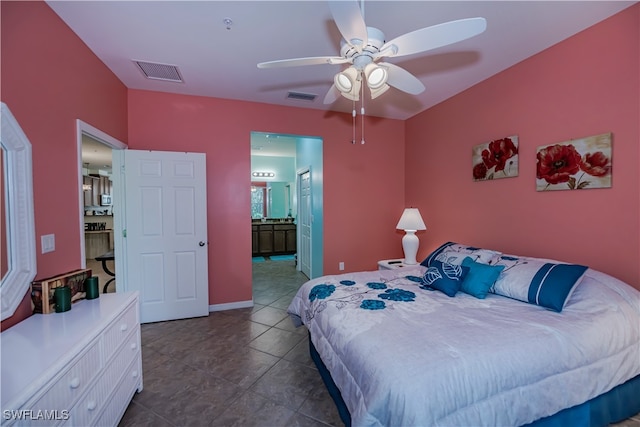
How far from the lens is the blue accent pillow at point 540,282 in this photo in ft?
5.96

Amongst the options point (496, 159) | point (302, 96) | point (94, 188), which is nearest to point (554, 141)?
point (496, 159)

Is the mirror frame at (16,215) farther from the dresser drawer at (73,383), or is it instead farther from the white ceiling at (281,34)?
the white ceiling at (281,34)

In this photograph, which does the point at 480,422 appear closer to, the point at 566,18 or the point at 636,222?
the point at 636,222

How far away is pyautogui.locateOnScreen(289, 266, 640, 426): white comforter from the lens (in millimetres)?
1215

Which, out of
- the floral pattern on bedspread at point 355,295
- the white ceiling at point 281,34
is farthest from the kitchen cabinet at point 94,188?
the floral pattern on bedspread at point 355,295

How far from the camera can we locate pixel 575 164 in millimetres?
2221

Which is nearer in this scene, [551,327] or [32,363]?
[32,363]

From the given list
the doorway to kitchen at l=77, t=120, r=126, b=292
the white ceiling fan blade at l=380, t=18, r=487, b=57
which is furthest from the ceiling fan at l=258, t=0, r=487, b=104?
the doorway to kitchen at l=77, t=120, r=126, b=292

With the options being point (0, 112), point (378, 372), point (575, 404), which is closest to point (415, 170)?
point (575, 404)

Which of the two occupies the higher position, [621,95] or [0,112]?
[621,95]

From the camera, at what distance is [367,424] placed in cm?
122

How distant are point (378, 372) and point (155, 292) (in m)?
2.94

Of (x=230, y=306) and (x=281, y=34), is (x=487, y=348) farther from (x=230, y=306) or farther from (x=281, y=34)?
(x=230, y=306)

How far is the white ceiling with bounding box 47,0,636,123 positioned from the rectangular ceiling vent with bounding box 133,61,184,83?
0.23ft
